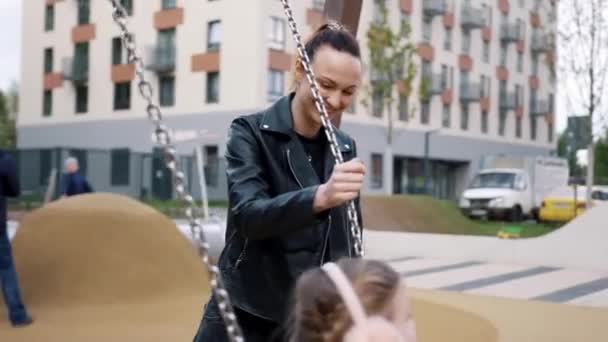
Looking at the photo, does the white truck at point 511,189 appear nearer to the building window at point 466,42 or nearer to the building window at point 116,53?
the building window at point 466,42

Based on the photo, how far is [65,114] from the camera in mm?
34062

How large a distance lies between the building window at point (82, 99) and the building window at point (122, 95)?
6.39ft

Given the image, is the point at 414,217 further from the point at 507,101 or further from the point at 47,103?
the point at 507,101

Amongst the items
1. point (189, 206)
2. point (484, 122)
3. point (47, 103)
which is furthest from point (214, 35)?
point (189, 206)

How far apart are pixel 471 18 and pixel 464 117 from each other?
5.01 metres

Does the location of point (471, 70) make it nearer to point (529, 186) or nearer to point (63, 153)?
point (529, 186)

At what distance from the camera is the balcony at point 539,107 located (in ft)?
146

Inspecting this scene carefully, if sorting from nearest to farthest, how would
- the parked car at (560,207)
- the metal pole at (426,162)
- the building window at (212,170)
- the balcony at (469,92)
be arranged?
1. the parked car at (560,207)
2. the building window at (212,170)
3. the metal pole at (426,162)
4. the balcony at (469,92)

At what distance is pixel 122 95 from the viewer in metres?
31.7

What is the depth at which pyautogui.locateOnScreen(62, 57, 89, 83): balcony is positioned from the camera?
32.2 meters

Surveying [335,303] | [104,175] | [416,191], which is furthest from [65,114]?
[335,303]

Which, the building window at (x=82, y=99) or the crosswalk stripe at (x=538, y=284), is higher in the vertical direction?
the building window at (x=82, y=99)

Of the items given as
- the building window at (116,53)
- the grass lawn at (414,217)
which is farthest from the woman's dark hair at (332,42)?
the building window at (116,53)

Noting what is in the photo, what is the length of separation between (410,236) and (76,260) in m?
7.10
